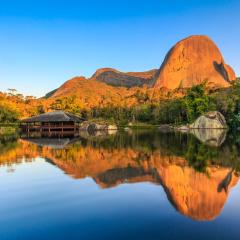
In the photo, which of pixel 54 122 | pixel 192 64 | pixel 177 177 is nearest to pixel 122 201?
pixel 177 177

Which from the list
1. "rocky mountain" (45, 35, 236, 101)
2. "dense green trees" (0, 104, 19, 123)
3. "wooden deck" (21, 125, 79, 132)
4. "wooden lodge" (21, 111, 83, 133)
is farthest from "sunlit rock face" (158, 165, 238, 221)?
"rocky mountain" (45, 35, 236, 101)

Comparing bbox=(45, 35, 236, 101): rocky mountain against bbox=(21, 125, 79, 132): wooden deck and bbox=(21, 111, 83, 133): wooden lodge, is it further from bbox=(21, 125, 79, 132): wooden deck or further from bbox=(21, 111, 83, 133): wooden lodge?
bbox=(21, 111, 83, 133): wooden lodge

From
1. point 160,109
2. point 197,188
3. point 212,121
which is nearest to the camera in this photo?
point 197,188

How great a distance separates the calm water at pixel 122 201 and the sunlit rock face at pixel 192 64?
13079 centimetres

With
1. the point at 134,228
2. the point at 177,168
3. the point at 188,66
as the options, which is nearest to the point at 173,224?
the point at 134,228

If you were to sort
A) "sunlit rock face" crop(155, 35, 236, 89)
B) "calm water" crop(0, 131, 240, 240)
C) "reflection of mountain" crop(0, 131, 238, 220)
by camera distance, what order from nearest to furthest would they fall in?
"calm water" crop(0, 131, 240, 240) < "reflection of mountain" crop(0, 131, 238, 220) < "sunlit rock face" crop(155, 35, 236, 89)

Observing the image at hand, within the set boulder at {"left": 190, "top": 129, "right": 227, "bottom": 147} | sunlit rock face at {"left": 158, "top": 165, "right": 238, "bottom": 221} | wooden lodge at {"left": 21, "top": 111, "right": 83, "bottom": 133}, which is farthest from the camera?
wooden lodge at {"left": 21, "top": 111, "right": 83, "bottom": 133}

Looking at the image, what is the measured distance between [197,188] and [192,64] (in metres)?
144

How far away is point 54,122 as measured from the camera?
5881 cm

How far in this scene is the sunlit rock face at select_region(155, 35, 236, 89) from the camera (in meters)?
143

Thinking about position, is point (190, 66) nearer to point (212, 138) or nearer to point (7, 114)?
point (7, 114)

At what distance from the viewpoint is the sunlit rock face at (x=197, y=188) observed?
759cm

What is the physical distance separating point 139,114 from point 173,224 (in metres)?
72.1

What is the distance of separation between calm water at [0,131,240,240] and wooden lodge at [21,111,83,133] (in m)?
39.8
